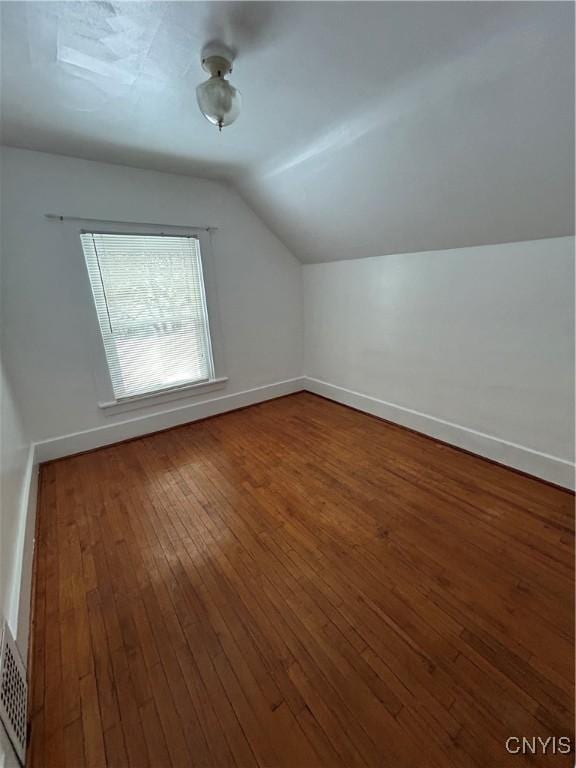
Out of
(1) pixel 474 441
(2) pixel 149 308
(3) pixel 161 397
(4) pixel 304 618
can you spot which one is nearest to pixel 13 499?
(3) pixel 161 397

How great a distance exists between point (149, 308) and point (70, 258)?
0.68 meters

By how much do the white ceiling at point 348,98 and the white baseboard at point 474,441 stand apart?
1412 mm

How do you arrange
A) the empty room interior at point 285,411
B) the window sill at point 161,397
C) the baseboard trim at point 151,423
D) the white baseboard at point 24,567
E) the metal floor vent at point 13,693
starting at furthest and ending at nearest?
the window sill at point 161,397 → the baseboard trim at point 151,423 → the white baseboard at point 24,567 → the empty room interior at point 285,411 → the metal floor vent at point 13,693

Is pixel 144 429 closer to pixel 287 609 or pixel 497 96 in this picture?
pixel 287 609

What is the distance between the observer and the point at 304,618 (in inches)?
53.6

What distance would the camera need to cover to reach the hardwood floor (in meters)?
1.01

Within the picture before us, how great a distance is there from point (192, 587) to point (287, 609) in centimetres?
48

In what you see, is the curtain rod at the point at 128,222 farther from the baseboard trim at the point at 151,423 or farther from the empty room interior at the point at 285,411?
the baseboard trim at the point at 151,423

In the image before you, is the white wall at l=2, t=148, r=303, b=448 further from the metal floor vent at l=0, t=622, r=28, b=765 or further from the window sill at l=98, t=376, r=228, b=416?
the metal floor vent at l=0, t=622, r=28, b=765

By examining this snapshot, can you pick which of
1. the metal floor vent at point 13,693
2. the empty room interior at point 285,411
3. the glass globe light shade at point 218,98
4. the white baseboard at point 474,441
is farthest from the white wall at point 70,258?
the metal floor vent at point 13,693

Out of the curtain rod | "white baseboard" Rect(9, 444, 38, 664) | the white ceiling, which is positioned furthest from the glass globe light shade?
"white baseboard" Rect(9, 444, 38, 664)

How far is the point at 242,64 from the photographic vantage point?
1450 mm

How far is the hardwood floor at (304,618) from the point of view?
101cm

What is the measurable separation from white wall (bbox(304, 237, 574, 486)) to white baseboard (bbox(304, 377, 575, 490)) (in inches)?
1.7
